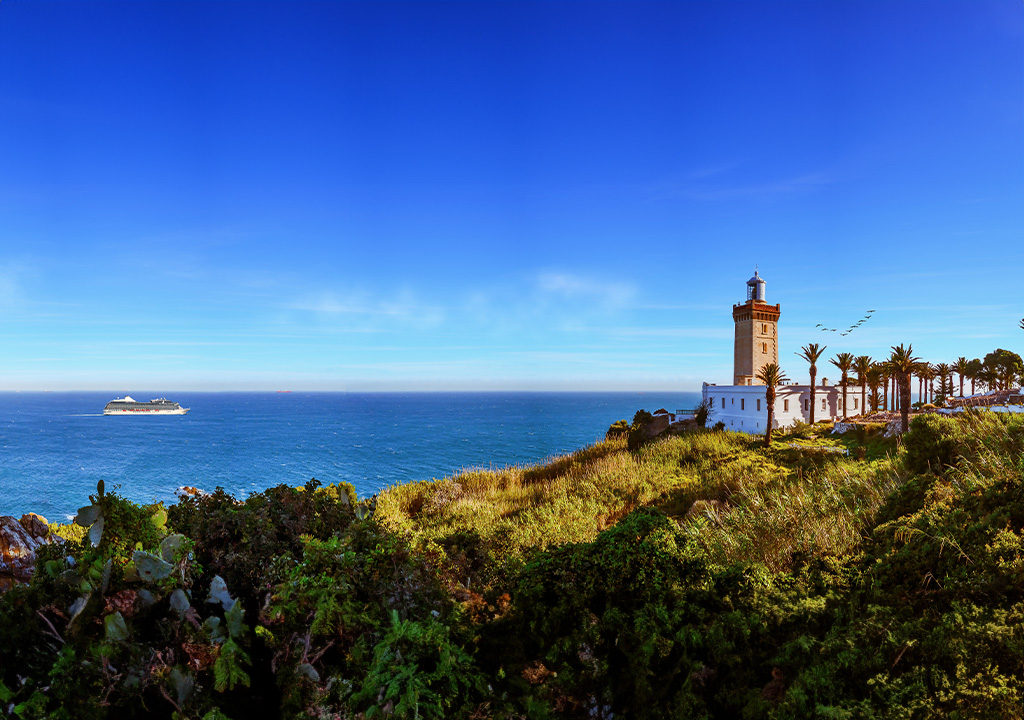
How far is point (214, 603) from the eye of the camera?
4.60 metres

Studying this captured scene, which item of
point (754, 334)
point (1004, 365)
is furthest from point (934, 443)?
point (1004, 365)

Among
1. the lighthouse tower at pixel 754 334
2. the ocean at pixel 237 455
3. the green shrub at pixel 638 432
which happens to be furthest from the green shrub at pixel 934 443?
→ the lighthouse tower at pixel 754 334

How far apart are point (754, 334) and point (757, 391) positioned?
390 inches

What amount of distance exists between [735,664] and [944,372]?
6588cm

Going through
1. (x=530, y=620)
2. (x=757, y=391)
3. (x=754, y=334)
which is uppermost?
(x=754, y=334)

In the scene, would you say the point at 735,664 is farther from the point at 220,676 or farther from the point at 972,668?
the point at 220,676

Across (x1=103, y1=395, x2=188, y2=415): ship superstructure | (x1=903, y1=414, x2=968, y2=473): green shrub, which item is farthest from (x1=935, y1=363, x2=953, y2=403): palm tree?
(x1=103, y1=395, x2=188, y2=415): ship superstructure

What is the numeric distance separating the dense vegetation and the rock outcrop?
1.73 m

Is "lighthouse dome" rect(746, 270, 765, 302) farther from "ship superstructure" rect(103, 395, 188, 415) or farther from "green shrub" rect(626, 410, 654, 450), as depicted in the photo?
"ship superstructure" rect(103, 395, 188, 415)

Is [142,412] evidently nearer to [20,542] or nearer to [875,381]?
[20,542]

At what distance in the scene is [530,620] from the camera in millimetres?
4809

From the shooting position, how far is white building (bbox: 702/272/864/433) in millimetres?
41219

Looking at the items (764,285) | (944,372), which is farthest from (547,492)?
(944,372)

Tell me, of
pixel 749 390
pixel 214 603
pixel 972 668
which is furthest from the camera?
pixel 749 390
